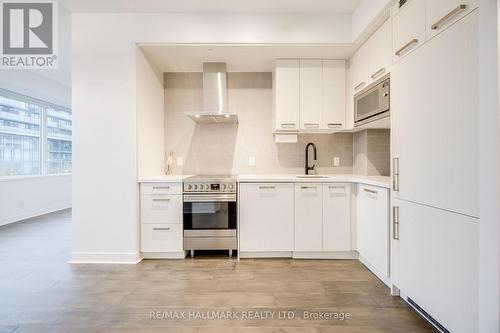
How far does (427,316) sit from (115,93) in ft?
10.8

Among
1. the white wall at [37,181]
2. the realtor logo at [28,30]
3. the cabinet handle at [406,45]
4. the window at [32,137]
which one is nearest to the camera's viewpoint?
the cabinet handle at [406,45]

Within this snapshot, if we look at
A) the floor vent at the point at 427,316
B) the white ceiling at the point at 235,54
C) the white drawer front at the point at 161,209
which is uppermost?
the white ceiling at the point at 235,54

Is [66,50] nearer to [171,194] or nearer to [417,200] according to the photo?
[171,194]

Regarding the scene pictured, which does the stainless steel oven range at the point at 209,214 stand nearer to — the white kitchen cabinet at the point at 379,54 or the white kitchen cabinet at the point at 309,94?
the white kitchen cabinet at the point at 309,94

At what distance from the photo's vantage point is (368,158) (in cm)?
327

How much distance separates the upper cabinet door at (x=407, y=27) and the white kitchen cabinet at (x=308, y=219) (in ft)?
4.85

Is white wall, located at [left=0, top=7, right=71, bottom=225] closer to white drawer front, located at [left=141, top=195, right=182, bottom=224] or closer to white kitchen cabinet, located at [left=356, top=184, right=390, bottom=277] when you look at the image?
white drawer front, located at [left=141, top=195, right=182, bottom=224]

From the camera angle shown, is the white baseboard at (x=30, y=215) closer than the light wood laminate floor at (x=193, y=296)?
No

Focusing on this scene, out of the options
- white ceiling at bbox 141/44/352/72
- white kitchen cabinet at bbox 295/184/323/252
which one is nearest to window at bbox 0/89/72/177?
white ceiling at bbox 141/44/352/72

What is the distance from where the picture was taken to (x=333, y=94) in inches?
131

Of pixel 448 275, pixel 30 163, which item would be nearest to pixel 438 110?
pixel 448 275

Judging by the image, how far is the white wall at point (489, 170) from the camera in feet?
4.28

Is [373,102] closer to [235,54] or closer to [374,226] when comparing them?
[374,226]

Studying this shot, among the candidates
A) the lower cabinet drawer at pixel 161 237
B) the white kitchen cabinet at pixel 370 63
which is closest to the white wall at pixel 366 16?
the white kitchen cabinet at pixel 370 63
